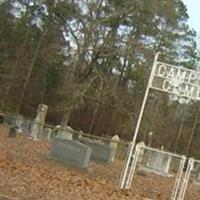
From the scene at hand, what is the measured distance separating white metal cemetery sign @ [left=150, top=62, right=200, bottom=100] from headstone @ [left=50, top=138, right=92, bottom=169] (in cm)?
315

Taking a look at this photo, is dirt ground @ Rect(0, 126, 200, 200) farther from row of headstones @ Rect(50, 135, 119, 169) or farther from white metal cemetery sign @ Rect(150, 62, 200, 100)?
white metal cemetery sign @ Rect(150, 62, 200, 100)

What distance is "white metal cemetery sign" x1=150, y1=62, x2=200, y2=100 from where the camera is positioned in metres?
15.0

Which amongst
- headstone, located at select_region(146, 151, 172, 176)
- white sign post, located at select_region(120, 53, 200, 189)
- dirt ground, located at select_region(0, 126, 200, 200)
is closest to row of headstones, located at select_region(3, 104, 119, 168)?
dirt ground, located at select_region(0, 126, 200, 200)

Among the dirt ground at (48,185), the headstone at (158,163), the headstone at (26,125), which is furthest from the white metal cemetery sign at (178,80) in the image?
the headstone at (26,125)

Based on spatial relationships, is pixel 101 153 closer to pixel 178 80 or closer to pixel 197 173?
pixel 197 173

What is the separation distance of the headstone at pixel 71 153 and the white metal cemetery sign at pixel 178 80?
124 inches

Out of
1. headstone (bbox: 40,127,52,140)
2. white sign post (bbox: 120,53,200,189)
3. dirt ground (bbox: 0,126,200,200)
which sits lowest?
dirt ground (bbox: 0,126,200,200)

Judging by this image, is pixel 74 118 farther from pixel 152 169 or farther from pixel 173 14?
pixel 152 169

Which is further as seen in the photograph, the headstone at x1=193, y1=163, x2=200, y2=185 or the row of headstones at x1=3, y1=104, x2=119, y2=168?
the headstone at x1=193, y1=163, x2=200, y2=185

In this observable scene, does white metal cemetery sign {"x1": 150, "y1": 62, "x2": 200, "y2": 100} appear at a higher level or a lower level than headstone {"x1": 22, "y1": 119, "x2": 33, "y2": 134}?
higher

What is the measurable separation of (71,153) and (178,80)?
408 centimetres

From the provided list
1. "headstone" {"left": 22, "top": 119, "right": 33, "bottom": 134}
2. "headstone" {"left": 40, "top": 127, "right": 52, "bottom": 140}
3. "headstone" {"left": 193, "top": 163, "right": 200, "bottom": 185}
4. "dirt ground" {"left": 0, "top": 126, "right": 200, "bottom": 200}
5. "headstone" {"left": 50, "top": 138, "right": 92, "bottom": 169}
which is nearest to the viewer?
"dirt ground" {"left": 0, "top": 126, "right": 200, "bottom": 200}

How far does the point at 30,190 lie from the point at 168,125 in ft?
160

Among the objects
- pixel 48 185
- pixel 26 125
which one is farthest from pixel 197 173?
→ pixel 48 185
